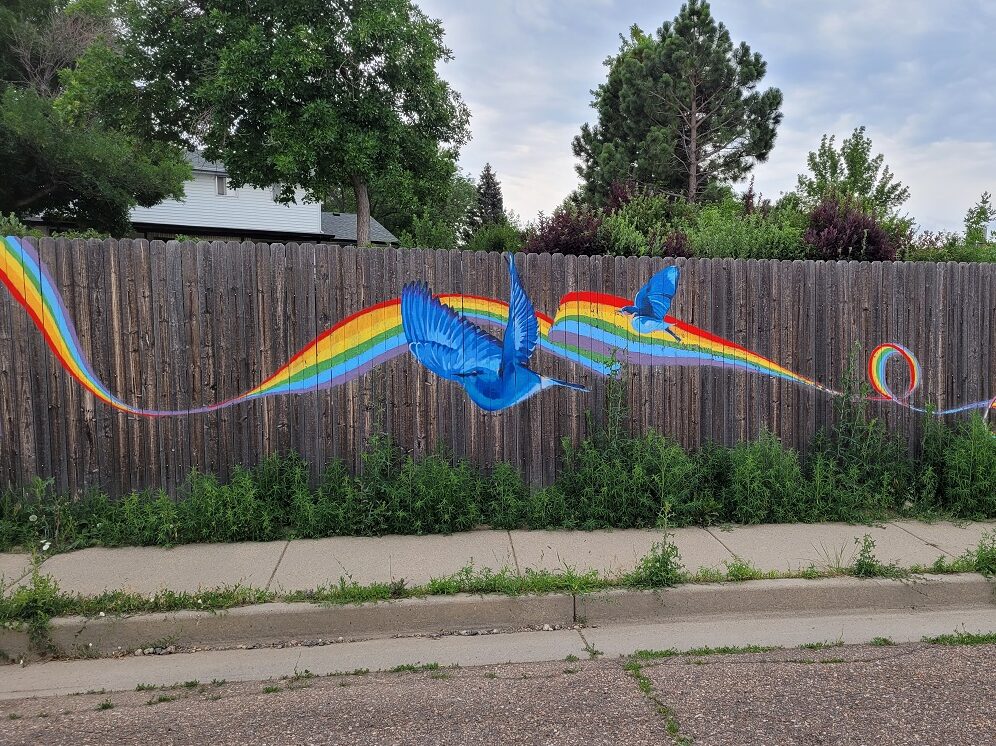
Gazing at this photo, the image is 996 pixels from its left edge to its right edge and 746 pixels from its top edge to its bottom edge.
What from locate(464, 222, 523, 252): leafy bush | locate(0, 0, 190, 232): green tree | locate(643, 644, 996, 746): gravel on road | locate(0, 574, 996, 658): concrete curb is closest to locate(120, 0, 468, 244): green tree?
locate(0, 0, 190, 232): green tree

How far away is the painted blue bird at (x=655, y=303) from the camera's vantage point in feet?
21.4

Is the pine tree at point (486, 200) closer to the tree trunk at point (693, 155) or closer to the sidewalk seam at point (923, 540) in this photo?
the tree trunk at point (693, 155)

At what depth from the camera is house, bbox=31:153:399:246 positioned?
3030cm

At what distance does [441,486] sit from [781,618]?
2633 millimetres

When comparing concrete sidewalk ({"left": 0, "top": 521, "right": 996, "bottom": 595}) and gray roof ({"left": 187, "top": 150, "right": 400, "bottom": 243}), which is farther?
gray roof ({"left": 187, "top": 150, "right": 400, "bottom": 243})

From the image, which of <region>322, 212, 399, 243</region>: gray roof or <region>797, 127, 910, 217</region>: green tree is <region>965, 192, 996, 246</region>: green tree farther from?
<region>322, 212, 399, 243</region>: gray roof

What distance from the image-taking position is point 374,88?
19.1 m

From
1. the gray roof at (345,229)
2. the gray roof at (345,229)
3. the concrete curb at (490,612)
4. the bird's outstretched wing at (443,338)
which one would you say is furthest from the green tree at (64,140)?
the concrete curb at (490,612)

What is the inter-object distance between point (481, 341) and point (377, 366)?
92 cm

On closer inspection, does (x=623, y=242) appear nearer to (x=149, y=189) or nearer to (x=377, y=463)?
(x=377, y=463)

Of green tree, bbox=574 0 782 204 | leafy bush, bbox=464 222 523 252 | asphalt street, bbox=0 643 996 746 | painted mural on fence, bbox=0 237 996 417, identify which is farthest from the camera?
green tree, bbox=574 0 782 204

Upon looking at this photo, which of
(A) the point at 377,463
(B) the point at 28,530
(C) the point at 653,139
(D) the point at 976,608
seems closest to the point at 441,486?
(A) the point at 377,463

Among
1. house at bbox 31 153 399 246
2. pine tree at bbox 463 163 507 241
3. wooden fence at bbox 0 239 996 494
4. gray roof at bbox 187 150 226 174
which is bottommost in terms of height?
wooden fence at bbox 0 239 996 494

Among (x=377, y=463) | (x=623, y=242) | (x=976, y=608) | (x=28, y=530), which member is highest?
(x=623, y=242)
